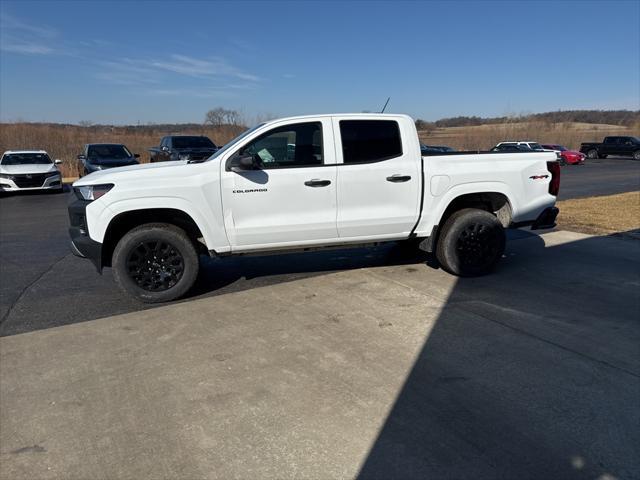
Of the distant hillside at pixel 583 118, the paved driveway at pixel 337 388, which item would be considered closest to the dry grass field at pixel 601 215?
the paved driveway at pixel 337 388

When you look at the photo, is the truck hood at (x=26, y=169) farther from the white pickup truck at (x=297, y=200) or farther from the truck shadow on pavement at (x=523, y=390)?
the truck shadow on pavement at (x=523, y=390)

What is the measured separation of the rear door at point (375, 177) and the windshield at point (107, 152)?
15.2 m

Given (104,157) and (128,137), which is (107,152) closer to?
(104,157)

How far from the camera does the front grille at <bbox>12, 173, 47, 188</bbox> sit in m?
16.6

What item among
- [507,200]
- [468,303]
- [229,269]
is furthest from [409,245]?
[229,269]

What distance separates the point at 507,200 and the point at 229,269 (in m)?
3.80

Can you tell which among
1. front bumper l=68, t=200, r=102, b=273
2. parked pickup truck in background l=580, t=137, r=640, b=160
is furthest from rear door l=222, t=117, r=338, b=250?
parked pickup truck in background l=580, t=137, r=640, b=160

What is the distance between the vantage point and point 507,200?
6211 millimetres

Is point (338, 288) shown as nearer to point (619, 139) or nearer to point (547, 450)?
point (547, 450)

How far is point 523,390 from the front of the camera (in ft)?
11.1

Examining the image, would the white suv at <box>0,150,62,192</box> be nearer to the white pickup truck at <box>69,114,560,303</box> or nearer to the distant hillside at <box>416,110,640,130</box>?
the white pickup truck at <box>69,114,560,303</box>

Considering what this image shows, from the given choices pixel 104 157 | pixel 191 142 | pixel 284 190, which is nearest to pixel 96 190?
pixel 284 190

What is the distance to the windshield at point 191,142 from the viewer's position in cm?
1942

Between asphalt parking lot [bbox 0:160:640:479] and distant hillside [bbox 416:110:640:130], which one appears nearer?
asphalt parking lot [bbox 0:160:640:479]
